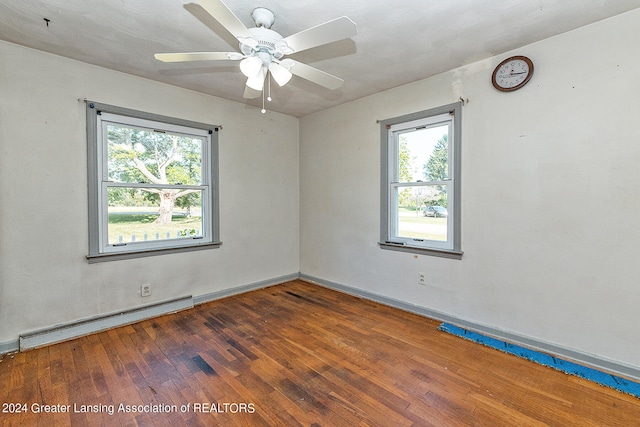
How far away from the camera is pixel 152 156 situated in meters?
3.20

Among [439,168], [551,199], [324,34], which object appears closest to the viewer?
[324,34]

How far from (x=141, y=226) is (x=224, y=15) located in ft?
8.36

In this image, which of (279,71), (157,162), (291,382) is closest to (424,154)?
(279,71)

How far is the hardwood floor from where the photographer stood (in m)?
1.71

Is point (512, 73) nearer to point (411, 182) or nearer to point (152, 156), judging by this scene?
point (411, 182)

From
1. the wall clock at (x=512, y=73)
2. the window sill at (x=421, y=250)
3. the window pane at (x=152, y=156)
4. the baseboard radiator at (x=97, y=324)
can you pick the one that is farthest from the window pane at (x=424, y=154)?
the baseboard radiator at (x=97, y=324)

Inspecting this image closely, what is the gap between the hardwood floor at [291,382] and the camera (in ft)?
5.61

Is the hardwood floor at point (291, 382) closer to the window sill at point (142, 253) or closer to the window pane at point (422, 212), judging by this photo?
the window sill at point (142, 253)

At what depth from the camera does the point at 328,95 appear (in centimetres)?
355

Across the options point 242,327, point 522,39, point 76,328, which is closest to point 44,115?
point 76,328

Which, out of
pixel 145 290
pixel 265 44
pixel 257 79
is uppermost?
pixel 265 44

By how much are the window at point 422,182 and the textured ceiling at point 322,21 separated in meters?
0.56

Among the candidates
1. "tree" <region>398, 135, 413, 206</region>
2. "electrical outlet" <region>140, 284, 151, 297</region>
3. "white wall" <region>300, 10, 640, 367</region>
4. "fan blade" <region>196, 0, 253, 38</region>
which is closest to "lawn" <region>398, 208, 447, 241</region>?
"tree" <region>398, 135, 413, 206</region>

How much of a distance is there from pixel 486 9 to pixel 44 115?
369 centimetres
